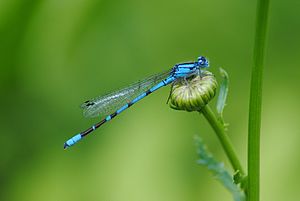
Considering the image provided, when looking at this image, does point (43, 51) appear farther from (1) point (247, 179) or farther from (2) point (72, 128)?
(1) point (247, 179)

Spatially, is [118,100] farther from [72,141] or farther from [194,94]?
[194,94]

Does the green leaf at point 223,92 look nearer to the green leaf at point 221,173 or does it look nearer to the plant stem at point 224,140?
the plant stem at point 224,140

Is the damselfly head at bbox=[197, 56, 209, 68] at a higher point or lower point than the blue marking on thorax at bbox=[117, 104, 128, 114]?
lower

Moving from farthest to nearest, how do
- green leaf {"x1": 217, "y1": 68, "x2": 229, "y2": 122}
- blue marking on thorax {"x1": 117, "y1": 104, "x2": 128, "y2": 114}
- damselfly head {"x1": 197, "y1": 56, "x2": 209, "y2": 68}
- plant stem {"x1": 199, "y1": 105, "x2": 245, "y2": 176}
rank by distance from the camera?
1. blue marking on thorax {"x1": 117, "y1": 104, "x2": 128, "y2": 114}
2. damselfly head {"x1": 197, "y1": 56, "x2": 209, "y2": 68}
3. green leaf {"x1": 217, "y1": 68, "x2": 229, "y2": 122}
4. plant stem {"x1": 199, "y1": 105, "x2": 245, "y2": 176}

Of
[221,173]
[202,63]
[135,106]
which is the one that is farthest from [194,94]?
[135,106]

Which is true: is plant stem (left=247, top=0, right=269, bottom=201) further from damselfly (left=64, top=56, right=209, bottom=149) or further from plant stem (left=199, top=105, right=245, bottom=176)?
damselfly (left=64, top=56, right=209, bottom=149)

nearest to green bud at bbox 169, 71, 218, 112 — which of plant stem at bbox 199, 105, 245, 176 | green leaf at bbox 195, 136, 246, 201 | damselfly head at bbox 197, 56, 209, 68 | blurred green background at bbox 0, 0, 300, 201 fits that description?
plant stem at bbox 199, 105, 245, 176
